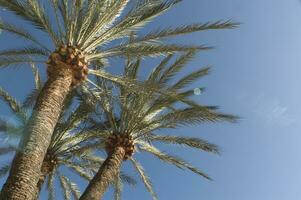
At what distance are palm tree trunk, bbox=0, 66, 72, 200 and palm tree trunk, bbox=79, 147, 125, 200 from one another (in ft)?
9.15

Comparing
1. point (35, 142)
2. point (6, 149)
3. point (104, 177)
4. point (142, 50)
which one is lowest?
point (104, 177)

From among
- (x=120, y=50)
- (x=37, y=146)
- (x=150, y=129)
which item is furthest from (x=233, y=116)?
(x=37, y=146)

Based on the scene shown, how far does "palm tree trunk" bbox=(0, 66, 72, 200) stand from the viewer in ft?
32.2

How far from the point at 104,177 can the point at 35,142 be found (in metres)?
3.71

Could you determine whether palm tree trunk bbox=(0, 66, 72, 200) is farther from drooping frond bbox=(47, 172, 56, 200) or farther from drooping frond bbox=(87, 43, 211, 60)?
drooping frond bbox=(47, 172, 56, 200)

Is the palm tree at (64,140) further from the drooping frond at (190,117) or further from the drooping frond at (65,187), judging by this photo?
the drooping frond at (190,117)

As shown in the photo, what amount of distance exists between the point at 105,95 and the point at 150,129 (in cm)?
188

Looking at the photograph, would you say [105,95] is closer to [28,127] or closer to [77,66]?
[77,66]

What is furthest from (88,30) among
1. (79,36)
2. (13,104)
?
(13,104)

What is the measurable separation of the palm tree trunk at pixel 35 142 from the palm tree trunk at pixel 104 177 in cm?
279

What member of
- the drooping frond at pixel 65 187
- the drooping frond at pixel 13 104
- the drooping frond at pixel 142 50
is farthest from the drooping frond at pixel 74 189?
the drooping frond at pixel 142 50

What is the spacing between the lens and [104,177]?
13.7m

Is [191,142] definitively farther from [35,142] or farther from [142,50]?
[35,142]

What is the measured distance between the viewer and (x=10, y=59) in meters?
12.6
